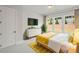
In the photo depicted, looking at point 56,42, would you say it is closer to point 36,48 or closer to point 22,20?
point 36,48

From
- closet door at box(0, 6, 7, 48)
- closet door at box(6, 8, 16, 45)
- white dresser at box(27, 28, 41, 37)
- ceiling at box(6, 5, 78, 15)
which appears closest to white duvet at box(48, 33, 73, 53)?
white dresser at box(27, 28, 41, 37)

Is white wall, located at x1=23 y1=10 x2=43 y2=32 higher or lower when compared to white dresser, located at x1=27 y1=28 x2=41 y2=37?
higher

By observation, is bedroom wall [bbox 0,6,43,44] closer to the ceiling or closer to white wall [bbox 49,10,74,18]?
the ceiling

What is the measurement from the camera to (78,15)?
1.81 metres

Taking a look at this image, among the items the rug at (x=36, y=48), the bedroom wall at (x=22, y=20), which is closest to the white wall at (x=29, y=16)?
the bedroom wall at (x=22, y=20)

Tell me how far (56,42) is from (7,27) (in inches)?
44.7

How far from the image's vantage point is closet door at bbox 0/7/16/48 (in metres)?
2.08

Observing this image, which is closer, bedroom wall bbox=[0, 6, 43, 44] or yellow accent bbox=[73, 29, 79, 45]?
yellow accent bbox=[73, 29, 79, 45]

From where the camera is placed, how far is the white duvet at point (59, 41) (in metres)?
1.97

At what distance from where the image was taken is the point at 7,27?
2225mm

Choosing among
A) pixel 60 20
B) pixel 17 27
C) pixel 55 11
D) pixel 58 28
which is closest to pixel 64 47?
pixel 58 28

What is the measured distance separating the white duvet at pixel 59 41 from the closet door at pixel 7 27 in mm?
891

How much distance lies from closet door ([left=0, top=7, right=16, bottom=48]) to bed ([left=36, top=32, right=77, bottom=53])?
57 cm
